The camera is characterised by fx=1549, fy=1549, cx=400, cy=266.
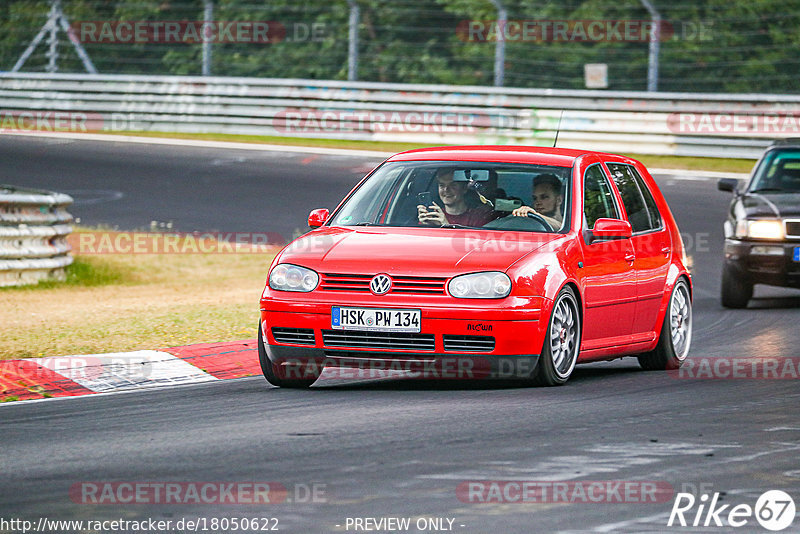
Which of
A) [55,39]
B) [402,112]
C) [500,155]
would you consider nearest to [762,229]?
[500,155]

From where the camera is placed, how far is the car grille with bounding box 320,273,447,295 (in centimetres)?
873

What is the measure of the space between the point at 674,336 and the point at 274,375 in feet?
10.0

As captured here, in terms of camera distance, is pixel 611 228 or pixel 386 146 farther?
pixel 386 146

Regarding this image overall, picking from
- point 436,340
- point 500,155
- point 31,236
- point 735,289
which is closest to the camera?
point 436,340

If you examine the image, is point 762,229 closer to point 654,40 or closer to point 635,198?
point 635,198

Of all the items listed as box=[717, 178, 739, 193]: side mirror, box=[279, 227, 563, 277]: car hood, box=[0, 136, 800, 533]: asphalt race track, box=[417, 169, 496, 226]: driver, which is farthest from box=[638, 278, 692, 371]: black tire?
box=[717, 178, 739, 193]: side mirror

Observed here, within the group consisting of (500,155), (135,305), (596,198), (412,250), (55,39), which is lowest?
(135,305)

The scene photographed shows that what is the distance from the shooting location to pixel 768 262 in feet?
48.8

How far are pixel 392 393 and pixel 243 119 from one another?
22802 millimetres

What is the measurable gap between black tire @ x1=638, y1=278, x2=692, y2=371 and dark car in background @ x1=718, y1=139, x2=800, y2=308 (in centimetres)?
401

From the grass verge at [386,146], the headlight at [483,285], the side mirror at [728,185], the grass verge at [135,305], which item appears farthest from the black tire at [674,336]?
the grass verge at [386,146]

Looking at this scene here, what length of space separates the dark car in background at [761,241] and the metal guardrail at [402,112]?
963 cm

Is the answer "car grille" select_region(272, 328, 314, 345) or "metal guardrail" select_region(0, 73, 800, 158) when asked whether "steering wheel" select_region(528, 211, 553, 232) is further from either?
"metal guardrail" select_region(0, 73, 800, 158)

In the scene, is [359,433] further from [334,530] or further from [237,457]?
[334,530]
